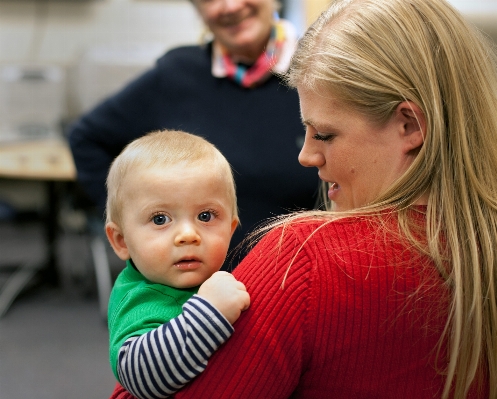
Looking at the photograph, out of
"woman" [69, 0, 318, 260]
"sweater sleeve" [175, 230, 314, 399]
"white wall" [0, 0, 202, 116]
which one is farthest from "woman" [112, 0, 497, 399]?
"white wall" [0, 0, 202, 116]

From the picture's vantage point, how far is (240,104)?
1.99 meters

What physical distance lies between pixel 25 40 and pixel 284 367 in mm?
5496

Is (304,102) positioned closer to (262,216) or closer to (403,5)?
(403,5)

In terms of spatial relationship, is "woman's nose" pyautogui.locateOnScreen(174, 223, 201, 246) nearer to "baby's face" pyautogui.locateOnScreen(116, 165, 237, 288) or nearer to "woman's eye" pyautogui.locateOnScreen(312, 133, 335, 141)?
"baby's face" pyautogui.locateOnScreen(116, 165, 237, 288)

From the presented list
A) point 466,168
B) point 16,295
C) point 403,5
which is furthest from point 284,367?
point 16,295

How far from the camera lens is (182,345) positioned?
2.91ft

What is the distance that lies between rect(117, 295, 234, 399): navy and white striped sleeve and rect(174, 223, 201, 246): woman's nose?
0.14 meters

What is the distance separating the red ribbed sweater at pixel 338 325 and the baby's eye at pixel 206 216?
21 cm

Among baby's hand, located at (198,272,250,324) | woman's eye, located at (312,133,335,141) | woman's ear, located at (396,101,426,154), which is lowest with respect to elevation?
baby's hand, located at (198,272,250,324)

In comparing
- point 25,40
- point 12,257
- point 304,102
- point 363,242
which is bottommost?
point 12,257

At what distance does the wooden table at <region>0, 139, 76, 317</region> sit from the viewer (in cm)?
349

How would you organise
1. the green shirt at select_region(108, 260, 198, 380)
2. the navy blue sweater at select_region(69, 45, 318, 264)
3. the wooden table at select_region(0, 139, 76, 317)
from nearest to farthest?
1. the green shirt at select_region(108, 260, 198, 380)
2. the navy blue sweater at select_region(69, 45, 318, 264)
3. the wooden table at select_region(0, 139, 76, 317)

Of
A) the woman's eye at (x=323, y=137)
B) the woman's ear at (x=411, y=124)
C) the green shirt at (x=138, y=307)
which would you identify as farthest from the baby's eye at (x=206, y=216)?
the woman's ear at (x=411, y=124)

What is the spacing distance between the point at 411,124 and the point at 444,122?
5cm
